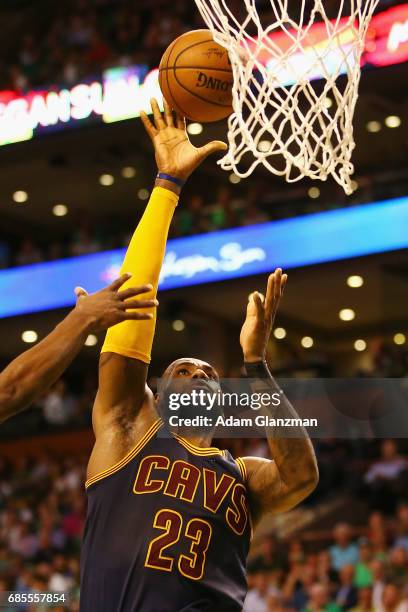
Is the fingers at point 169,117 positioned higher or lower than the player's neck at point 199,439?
higher

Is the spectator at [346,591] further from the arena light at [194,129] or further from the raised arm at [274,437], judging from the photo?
the arena light at [194,129]

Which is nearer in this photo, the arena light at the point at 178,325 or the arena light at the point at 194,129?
the arena light at the point at 194,129

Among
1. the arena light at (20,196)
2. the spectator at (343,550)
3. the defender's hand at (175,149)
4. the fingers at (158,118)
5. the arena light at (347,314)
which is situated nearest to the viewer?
the defender's hand at (175,149)

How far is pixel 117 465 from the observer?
3.34 meters

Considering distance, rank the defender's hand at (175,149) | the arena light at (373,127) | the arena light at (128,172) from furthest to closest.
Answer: the arena light at (128,172), the arena light at (373,127), the defender's hand at (175,149)

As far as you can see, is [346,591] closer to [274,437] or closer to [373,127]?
[274,437]

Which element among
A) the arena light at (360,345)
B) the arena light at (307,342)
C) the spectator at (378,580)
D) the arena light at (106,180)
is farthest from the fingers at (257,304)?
the arena light at (106,180)

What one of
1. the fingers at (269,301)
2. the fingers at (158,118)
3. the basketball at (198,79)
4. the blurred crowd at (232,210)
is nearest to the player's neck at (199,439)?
the fingers at (269,301)

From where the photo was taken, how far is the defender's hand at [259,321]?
341 cm

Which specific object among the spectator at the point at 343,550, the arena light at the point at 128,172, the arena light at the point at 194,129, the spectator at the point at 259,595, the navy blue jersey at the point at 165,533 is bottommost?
the navy blue jersey at the point at 165,533

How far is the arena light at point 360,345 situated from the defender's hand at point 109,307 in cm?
1524

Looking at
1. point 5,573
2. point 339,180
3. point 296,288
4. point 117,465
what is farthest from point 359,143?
point 117,465

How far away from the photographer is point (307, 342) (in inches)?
706

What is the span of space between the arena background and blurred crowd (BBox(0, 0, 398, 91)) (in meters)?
0.04
